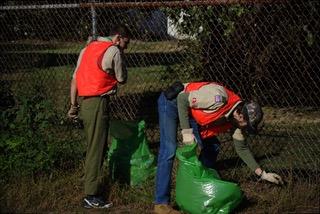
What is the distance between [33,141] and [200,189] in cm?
218

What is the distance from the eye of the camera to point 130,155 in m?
5.84

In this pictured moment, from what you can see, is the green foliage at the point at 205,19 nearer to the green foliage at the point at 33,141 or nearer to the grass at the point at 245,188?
the grass at the point at 245,188

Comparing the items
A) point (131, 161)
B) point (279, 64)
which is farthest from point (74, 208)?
point (279, 64)

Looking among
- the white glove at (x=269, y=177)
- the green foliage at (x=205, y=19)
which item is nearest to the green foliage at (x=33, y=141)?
the white glove at (x=269, y=177)

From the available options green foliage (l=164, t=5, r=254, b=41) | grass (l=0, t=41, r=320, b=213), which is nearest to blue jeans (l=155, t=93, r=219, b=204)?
grass (l=0, t=41, r=320, b=213)

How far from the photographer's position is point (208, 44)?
29.1 feet

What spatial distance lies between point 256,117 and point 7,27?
628 centimetres

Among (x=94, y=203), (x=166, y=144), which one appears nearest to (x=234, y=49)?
(x=166, y=144)

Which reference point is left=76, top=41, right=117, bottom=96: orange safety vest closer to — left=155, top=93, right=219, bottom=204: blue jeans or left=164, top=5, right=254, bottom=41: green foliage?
left=155, top=93, right=219, bottom=204: blue jeans

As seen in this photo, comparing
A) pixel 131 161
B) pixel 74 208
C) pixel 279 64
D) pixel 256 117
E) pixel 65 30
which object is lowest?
pixel 74 208

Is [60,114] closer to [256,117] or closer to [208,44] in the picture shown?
[208,44]

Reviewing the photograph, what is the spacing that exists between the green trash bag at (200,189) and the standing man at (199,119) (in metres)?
0.12

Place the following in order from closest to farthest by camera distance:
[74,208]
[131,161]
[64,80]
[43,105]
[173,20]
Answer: [74,208] → [131,161] → [43,105] → [173,20] → [64,80]

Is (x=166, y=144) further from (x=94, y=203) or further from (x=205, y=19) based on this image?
(x=205, y=19)
